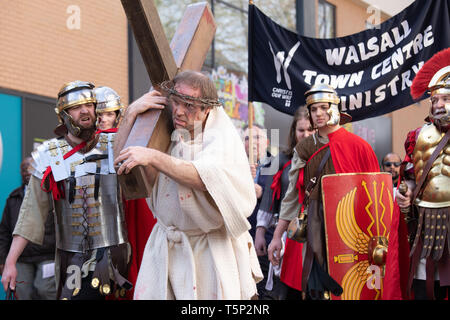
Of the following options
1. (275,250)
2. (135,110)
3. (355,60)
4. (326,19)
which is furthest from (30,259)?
(326,19)

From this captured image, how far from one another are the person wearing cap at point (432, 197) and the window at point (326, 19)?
1121 cm

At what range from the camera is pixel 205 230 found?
10.4 ft

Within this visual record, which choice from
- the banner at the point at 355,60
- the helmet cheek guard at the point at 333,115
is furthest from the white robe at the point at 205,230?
the banner at the point at 355,60

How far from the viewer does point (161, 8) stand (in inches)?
444

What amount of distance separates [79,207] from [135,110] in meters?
1.47

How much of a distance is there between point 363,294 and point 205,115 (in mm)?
2460

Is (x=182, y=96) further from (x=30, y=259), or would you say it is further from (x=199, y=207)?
(x=30, y=259)

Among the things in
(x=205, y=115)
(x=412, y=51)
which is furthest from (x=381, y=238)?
(x=205, y=115)

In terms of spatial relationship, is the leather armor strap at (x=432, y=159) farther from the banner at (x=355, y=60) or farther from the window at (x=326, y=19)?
the window at (x=326, y=19)

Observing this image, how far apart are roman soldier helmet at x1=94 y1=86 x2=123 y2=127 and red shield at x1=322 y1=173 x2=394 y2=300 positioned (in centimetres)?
173

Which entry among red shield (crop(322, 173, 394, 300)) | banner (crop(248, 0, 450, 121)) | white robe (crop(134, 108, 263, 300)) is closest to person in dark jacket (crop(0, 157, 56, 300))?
banner (crop(248, 0, 450, 121))

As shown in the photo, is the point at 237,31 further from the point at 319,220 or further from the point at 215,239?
the point at 215,239

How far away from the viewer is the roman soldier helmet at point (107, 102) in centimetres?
495

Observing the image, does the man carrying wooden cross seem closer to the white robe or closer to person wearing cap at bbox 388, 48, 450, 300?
the white robe
